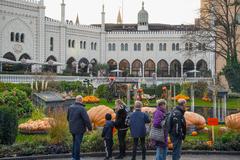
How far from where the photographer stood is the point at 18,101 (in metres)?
23.1

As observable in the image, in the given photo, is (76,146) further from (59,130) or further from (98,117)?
(98,117)

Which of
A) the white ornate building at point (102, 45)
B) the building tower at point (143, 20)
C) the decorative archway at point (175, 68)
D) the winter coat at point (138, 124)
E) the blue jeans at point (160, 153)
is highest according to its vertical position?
the building tower at point (143, 20)

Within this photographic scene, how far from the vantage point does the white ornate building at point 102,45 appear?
218 feet

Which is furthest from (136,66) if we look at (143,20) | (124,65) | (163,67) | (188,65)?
(143,20)

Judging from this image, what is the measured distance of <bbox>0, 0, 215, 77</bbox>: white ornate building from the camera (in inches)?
2611

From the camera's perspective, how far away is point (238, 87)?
132ft

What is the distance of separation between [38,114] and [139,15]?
69.5m

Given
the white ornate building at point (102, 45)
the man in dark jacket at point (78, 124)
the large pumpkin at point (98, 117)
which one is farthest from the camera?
the white ornate building at point (102, 45)

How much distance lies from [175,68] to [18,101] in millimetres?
60229

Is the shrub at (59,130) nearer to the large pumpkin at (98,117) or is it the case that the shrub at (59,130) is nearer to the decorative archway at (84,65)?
the large pumpkin at (98,117)

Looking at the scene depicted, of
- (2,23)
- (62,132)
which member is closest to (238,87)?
(62,132)

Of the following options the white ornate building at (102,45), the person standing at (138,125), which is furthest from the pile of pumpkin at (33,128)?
the white ornate building at (102,45)

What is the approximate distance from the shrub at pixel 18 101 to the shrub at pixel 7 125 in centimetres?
678

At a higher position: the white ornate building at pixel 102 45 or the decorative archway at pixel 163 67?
the white ornate building at pixel 102 45
